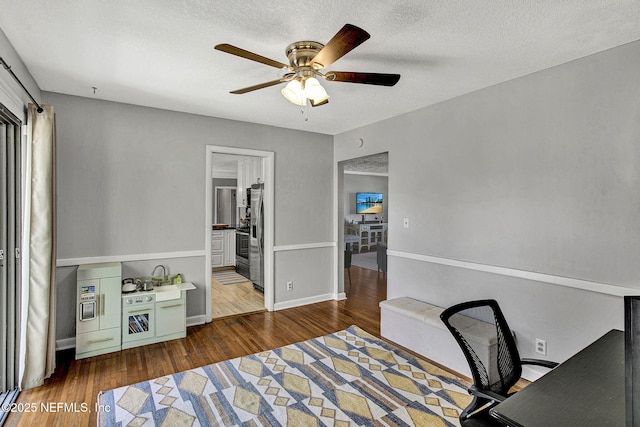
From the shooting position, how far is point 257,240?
523cm

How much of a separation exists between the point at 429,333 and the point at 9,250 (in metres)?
3.53

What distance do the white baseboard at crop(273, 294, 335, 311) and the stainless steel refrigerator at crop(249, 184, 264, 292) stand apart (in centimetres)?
80

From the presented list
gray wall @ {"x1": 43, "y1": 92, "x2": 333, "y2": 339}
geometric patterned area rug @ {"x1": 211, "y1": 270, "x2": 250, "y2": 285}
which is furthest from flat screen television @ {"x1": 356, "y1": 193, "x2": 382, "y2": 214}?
gray wall @ {"x1": 43, "y1": 92, "x2": 333, "y2": 339}

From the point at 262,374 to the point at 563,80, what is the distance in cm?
336

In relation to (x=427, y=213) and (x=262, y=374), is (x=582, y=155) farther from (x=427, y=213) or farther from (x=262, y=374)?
(x=262, y=374)

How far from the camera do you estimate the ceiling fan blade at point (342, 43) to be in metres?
1.46

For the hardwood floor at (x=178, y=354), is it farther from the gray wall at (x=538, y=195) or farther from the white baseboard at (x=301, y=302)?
the gray wall at (x=538, y=195)

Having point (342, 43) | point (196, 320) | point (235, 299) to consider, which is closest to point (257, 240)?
point (235, 299)

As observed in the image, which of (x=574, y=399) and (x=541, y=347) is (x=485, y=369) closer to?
(x=574, y=399)

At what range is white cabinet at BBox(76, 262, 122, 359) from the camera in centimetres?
296

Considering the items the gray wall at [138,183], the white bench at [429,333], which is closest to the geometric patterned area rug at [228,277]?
the gray wall at [138,183]

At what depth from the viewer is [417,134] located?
359 cm

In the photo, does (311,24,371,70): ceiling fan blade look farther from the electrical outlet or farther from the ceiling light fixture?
the electrical outlet

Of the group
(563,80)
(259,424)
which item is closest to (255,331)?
(259,424)
